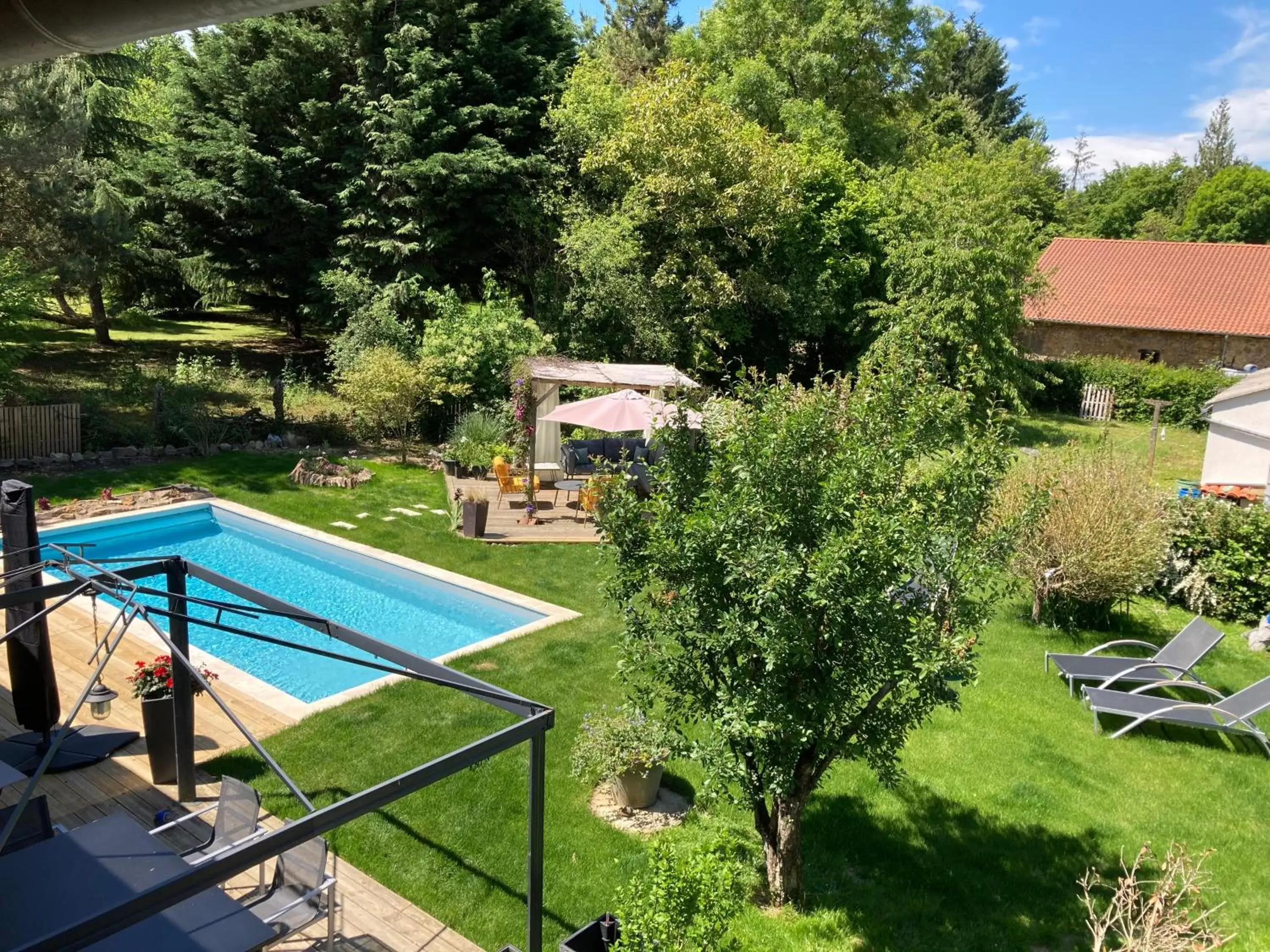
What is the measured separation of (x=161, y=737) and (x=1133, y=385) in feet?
94.2

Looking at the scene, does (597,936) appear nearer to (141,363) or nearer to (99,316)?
(141,363)

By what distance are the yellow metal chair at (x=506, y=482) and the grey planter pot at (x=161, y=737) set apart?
9.11m

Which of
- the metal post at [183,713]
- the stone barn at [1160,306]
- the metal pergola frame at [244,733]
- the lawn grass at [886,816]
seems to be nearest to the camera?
the metal pergola frame at [244,733]

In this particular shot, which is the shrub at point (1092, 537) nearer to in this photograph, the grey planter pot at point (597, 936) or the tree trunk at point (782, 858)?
the tree trunk at point (782, 858)

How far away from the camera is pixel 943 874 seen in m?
6.23

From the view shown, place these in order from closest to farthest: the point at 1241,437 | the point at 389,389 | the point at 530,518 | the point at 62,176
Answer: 1. the point at 1241,437
2. the point at 530,518
3. the point at 389,389
4. the point at 62,176

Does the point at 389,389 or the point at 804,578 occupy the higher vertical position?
the point at 389,389

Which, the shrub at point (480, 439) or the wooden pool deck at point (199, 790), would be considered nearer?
the wooden pool deck at point (199, 790)

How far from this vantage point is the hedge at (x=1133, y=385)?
2592cm

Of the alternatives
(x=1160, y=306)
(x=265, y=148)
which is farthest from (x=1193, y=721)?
(x=1160, y=306)

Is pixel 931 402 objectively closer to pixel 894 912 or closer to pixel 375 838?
pixel 894 912

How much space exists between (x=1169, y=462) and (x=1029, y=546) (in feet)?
42.1

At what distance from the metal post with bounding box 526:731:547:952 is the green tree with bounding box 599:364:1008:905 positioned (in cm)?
135

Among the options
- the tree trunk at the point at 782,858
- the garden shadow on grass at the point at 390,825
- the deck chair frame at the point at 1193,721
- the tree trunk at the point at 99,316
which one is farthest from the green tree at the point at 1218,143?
the garden shadow on grass at the point at 390,825
